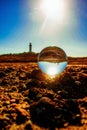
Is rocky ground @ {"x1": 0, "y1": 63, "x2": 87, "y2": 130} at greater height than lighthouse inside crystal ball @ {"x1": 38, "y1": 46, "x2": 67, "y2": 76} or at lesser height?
lesser

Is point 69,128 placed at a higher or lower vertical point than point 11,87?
lower

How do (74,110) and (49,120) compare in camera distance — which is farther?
(74,110)

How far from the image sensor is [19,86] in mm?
7625

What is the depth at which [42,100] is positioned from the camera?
20.0ft

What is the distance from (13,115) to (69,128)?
1.23 m

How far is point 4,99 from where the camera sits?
6719mm

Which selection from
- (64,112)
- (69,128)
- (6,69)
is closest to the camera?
(69,128)

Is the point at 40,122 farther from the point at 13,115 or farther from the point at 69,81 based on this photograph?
the point at 69,81

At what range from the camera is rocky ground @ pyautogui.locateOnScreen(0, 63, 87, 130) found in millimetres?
5559

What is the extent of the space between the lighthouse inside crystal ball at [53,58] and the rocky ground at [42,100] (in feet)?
0.61

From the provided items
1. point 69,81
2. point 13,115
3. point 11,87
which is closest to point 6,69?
point 11,87

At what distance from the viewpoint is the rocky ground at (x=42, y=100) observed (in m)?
5.56

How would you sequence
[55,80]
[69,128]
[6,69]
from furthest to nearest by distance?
[6,69]
[55,80]
[69,128]

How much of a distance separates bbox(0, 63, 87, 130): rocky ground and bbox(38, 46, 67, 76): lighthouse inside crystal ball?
186mm
